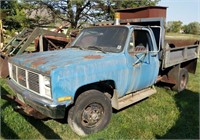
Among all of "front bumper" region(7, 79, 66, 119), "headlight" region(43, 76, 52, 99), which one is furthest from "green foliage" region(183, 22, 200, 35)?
"headlight" region(43, 76, 52, 99)

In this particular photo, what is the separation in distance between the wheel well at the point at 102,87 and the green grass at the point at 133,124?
0.61 metres

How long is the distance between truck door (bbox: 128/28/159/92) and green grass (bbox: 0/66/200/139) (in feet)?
1.95

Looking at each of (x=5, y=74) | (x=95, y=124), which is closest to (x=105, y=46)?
(x=95, y=124)

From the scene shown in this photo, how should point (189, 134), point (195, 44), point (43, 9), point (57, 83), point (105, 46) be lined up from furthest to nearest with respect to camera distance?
point (43, 9), point (195, 44), point (105, 46), point (189, 134), point (57, 83)

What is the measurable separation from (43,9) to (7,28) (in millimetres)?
3832

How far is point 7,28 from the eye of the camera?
74.0 ft

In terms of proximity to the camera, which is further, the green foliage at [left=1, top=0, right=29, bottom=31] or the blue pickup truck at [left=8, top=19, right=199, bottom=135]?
the green foliage at [left=1, top=0, right=29, bottom=31]

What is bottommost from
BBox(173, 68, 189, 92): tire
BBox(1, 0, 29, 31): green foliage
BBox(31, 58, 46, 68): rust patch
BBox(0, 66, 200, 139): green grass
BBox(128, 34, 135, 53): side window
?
BBox(0, 66, 200, 139): green grass

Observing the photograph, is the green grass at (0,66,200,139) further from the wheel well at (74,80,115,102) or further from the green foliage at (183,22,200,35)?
the green foliage at (183,22,200,35)

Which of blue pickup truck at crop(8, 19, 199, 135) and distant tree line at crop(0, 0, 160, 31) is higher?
distant tree line at crop(0, 0, 160, 31)

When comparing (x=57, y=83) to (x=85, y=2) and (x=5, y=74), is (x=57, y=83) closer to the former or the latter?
(x=5, y=74)

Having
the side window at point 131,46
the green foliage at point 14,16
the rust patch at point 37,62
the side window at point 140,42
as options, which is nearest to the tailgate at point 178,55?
the side window at point 140,42

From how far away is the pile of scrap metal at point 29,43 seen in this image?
280 inches

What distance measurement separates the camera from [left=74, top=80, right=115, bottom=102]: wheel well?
4.36m
